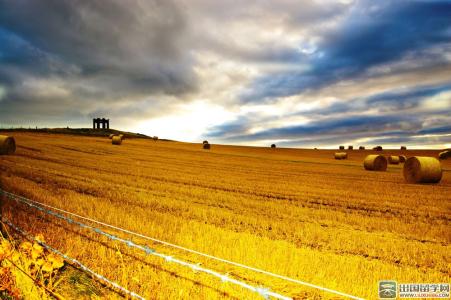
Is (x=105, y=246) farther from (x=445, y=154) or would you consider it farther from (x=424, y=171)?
(x=445, y=154)

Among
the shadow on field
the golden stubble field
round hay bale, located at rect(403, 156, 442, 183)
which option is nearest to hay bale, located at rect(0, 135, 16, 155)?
the golden stubble field

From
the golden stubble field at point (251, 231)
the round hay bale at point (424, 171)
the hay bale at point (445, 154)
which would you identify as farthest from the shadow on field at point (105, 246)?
the hay bale at point (445, 154)

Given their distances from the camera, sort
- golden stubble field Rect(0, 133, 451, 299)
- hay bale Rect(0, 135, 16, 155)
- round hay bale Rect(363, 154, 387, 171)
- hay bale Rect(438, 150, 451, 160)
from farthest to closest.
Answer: hay bale Rect(438, 150, 451, 160)
round hay bale Rect(363, 154, 387, 171)
hay bale Rect(0, 135, 16, 155)
golden stubble field Rect(0, 133, 451, 299)

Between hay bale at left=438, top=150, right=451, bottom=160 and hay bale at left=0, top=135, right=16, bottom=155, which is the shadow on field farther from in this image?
hay bale at left=438, top=150, right=451, bottom=160

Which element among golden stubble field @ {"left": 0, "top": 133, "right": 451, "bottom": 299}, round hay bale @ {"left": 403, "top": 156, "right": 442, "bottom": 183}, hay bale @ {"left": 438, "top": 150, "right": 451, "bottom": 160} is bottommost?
golden stubble field @ {"left": 0, "top": 133, "right": 451, "bottom": 299}

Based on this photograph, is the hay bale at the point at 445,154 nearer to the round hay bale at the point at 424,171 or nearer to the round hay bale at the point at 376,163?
the round hay bale at the point at 376,163

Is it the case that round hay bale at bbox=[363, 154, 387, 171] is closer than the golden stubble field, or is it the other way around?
the golden stubble field

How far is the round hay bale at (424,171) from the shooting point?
19.9 m

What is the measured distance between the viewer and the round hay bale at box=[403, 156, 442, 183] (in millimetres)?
19859

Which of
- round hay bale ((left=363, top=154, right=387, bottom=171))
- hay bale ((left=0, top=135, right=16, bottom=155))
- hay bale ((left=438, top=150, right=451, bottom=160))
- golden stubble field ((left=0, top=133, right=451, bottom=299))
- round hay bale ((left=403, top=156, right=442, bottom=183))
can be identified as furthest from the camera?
hay bale ((left=438, top=150, right=451, bottom=160))

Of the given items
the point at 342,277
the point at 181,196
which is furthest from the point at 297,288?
the point at 181,196

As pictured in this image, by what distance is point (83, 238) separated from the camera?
21.5ft

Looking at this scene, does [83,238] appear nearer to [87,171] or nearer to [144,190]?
[144,190]

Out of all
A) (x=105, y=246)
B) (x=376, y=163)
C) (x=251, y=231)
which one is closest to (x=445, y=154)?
(x=376, y=163)
